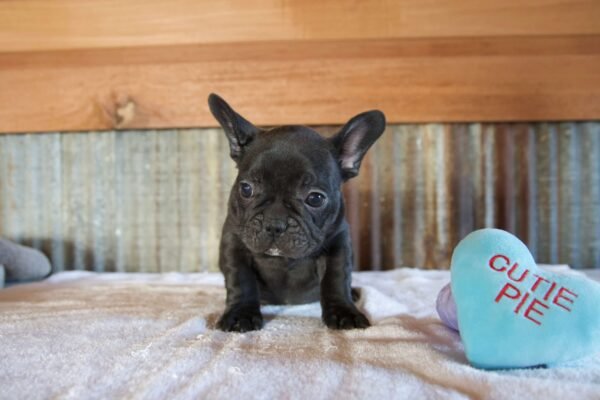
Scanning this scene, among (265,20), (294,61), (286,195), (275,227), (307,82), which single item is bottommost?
(275,227)

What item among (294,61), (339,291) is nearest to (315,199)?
(339,291)

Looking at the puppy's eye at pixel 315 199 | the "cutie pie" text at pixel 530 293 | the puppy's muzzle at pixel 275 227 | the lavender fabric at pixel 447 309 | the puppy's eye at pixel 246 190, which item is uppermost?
the puppy's eye at pixel 246 190

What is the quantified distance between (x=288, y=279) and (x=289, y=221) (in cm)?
42

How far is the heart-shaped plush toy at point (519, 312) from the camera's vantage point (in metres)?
1.06

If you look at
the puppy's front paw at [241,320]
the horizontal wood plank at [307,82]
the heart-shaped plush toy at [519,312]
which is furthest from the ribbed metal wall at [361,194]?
the heart-shaped plush toy at [519,312]

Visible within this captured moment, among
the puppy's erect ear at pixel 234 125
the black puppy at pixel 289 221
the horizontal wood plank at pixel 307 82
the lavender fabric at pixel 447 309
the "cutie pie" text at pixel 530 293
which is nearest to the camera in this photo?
the "cutie pie" text at pixel 530 293

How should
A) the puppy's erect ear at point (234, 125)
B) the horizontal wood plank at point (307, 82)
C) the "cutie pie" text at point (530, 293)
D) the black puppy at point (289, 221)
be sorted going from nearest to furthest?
the "cutie pie" text at point (530, 293) < the black puppy at point (289, 221) < the puppy's erect ear at point (234, 125) < the horizontal wood plank at point (307, 82)

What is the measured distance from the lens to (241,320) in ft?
5.00

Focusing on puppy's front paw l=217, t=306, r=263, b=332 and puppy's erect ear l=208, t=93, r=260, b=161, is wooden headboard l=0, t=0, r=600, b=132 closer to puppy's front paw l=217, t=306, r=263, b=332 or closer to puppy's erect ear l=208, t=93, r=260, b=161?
puppy's erect ear l=208, t=93, r=260, b=161

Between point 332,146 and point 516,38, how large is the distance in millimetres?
1508

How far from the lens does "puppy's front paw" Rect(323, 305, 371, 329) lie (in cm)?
153

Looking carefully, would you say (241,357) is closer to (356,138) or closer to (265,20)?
(356,138)

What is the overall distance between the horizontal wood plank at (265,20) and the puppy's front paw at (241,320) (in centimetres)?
166

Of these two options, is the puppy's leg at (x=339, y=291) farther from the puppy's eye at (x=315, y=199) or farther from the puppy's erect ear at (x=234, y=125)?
the puppy's erect ear at (x=234, y=125)
